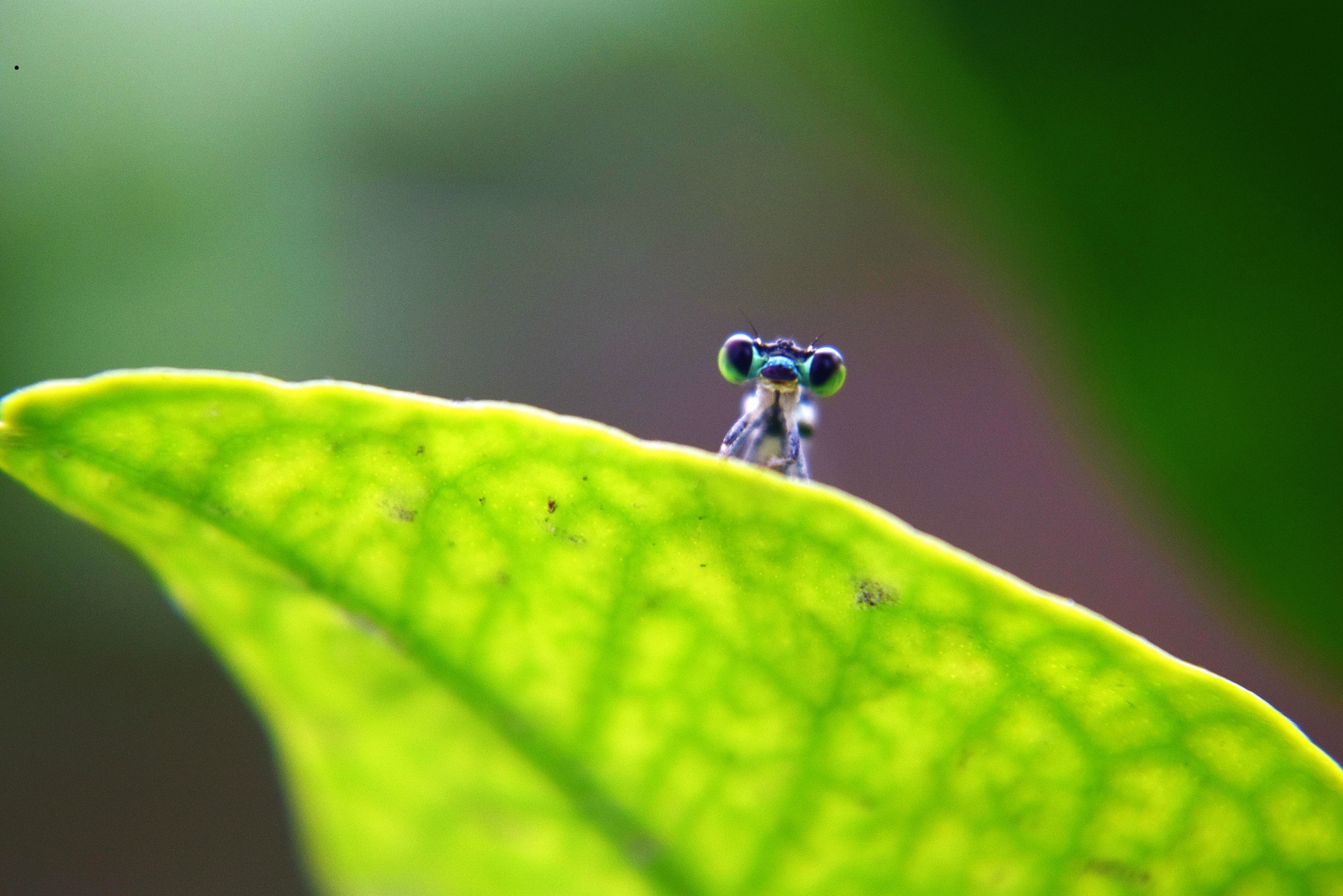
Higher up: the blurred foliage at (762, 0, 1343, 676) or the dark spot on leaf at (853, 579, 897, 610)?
the blurred foliage at (762, 0, 1343, 676)

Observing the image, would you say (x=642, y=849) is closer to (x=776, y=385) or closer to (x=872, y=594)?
(x=872, y=594)

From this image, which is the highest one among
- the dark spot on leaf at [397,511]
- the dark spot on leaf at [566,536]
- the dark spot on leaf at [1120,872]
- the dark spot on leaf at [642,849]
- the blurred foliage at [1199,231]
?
the blurred foliage at [1199,231]

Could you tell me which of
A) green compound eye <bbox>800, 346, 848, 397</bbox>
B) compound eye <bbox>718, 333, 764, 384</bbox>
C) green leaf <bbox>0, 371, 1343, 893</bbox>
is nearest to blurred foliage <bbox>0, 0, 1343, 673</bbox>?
A: green compound eye <bbox>800, 346, 848, 397</bbox>

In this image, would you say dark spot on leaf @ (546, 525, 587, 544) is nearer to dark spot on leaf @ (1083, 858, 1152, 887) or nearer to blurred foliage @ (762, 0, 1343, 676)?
dark spot on leaf @ (1083, 858, 1152, 887)

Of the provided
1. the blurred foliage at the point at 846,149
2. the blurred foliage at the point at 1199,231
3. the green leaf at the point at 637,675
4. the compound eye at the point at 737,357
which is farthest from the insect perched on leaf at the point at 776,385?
the green leaf at the point at 637,675

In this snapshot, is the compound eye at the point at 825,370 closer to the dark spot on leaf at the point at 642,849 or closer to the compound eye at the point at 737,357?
the compound eye at the point at 737,357

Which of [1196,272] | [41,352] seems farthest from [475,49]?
[1196,272]
